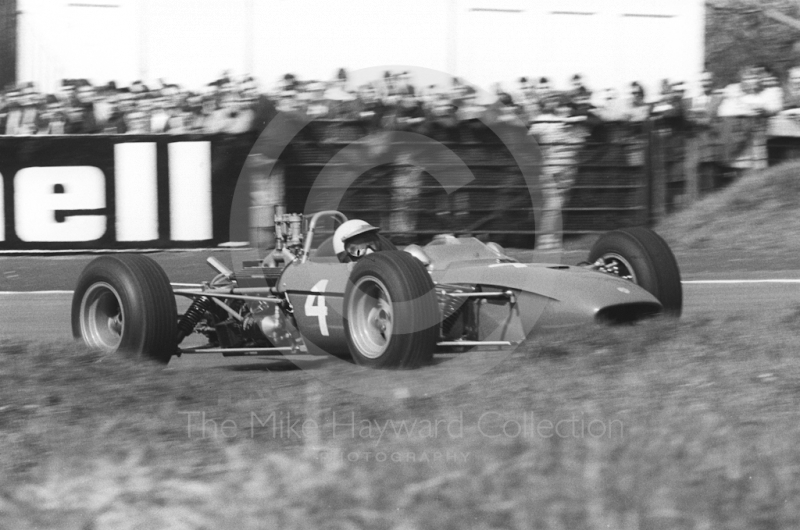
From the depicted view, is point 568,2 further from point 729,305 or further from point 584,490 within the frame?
point 584,490

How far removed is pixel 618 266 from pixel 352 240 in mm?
1731

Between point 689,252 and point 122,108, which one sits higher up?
point 122,108

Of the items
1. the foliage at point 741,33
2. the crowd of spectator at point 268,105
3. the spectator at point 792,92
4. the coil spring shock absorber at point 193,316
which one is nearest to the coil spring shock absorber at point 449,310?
the coil spring shock absorber at point 193,316

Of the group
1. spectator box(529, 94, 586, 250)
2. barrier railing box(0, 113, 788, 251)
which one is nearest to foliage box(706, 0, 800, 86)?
barrier railing box(0, 113, 788, 251)

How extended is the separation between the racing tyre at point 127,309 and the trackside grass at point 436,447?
2.41 ft

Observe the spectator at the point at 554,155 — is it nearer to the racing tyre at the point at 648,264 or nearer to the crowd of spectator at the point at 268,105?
the crowd of spectator at the point at 268,105

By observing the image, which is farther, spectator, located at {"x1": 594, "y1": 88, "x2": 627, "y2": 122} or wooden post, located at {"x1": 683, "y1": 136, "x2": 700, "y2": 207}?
wooden post, located at {"x1": 683, "y1": 136, "x2": 700, "y2": 207}

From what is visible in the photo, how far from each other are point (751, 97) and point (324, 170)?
16.6ft

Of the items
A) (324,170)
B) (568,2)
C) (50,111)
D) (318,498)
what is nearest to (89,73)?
(50,111)

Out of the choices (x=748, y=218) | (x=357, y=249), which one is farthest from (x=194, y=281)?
(x=748, y=218)

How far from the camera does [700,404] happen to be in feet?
15.2

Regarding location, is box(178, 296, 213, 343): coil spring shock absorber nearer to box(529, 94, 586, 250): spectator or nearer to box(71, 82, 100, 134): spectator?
box(71, 82, 100, 134): spectator

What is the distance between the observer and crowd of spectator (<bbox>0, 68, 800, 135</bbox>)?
11.8 metres

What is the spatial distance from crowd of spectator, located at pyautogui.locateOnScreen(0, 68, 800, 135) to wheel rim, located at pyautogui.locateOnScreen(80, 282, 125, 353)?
5234 mm
